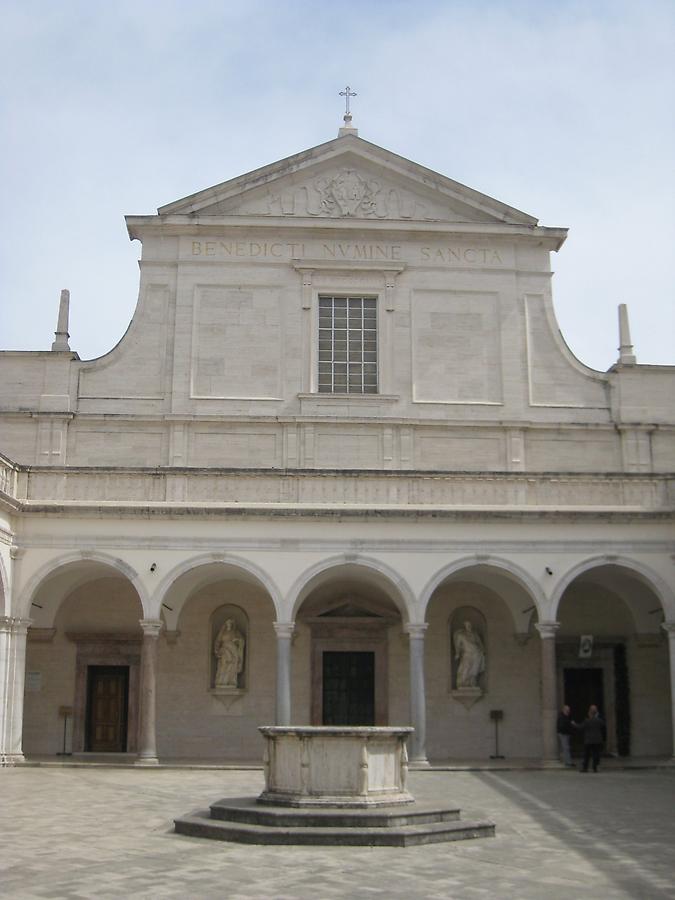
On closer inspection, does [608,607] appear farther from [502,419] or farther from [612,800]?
[612,800]

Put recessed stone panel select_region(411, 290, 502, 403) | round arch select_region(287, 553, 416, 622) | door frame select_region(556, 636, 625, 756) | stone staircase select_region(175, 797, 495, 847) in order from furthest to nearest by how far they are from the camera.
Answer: recessed stone panel select_region(411, 290, 502, 403) → door frame select_region(556, 636, 625, 756) → round arch select_region(287, 553, 416, 622) → stone staircase select_region(175, 797, 495, 847)

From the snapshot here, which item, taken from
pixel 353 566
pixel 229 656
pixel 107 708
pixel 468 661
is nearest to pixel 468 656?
pixel 468 661

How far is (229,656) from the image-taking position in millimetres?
24016

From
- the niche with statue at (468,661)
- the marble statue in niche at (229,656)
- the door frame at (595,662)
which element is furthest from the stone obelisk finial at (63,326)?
the door frame at (595,662)

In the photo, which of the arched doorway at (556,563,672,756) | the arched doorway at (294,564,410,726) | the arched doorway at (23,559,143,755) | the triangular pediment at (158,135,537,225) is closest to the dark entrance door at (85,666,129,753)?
the arched doorway at (23,559,143,755)

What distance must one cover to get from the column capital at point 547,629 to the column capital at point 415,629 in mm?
2218

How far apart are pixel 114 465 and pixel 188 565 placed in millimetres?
3261

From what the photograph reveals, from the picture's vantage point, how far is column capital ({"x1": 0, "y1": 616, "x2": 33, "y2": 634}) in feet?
69.9

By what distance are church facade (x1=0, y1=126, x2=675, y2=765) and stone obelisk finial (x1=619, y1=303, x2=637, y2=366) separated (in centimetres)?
39

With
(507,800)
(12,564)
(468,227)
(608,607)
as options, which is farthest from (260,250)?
(507,800)

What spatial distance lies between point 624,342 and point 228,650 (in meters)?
11.0

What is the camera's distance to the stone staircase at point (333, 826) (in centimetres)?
1123

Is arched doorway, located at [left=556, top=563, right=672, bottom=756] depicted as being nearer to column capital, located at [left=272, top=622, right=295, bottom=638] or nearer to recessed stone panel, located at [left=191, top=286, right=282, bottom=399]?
column capital, located at [left=272, top=622, right=295, bottom=638]

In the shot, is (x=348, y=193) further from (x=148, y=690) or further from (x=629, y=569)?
(x=148, y=690)
